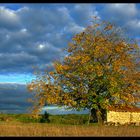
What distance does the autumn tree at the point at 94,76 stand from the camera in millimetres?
44562

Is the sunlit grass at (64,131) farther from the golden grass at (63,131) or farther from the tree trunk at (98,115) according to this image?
the tree trunk at (98,115)

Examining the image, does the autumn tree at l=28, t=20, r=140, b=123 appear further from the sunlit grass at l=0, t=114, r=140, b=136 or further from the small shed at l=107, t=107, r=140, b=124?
the sunlit grass at l=0, t=114, r=140, b=136

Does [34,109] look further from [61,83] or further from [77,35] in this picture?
[77,35]

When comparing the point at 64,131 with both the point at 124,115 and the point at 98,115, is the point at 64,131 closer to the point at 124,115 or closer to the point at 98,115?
the point at 98,115

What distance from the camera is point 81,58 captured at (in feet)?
147

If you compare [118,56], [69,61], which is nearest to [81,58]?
[69,61]

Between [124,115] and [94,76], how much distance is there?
17.2 metres

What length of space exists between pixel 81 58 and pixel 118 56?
16.0ft

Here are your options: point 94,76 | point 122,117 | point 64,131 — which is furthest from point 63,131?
point 122,117

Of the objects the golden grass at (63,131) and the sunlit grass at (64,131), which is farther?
the sunlit grass at (64,131)

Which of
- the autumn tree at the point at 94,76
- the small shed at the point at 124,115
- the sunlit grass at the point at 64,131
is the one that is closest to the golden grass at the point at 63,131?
the sunlit grass at the point at 64,131

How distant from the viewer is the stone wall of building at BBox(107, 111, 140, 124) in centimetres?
5740

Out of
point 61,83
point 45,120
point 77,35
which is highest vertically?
point 77,35

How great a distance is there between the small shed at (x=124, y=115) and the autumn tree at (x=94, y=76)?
10976 mm
